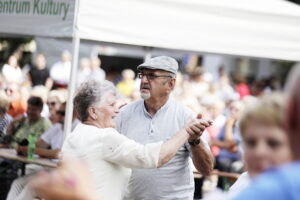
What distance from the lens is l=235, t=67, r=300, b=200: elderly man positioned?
1787 millimetres

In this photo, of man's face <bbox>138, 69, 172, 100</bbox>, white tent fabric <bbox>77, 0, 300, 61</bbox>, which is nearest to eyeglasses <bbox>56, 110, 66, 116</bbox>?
white tent fabric <bbox>77, 0, 300, 61</bbox>

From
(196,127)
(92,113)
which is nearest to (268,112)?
(196,127)

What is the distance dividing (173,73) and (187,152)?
647 millimetres

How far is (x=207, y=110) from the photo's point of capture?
12602mm

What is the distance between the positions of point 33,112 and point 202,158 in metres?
4.13

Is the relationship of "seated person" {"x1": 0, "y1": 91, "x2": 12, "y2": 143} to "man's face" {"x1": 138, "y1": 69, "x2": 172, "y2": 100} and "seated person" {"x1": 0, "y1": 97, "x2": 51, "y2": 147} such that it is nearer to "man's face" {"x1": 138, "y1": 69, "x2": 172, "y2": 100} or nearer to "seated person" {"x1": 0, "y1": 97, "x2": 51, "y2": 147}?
"seated person" {"x1": 0, "y1": 97, "x2": 51, "y2": 147}

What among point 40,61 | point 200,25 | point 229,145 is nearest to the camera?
point 200,25

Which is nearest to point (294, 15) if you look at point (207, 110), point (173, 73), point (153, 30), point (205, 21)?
point (205, 21)

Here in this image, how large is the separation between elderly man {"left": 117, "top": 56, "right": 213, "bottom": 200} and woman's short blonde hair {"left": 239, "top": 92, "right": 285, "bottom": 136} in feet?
10.1

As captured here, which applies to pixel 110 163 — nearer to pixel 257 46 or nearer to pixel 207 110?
pixel 257 46

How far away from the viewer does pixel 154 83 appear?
5.80m

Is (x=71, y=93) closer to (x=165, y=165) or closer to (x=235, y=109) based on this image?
(x=165, y=165)

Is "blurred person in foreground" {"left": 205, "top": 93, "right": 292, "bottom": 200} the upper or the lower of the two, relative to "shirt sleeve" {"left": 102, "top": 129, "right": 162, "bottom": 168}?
upper

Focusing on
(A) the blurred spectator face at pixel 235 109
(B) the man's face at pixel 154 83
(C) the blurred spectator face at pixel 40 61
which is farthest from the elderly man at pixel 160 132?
(C) the blurred spectator face at pixel 40 61
